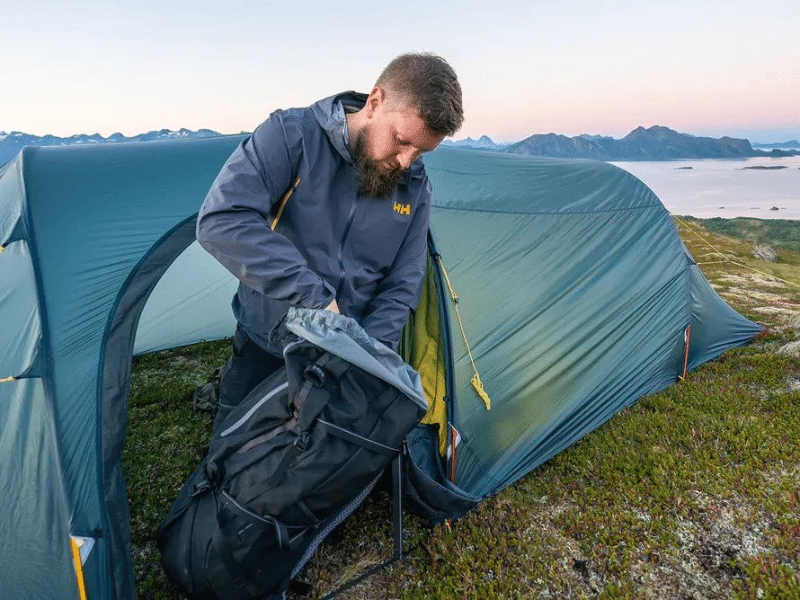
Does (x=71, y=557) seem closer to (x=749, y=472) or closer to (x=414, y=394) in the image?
(x=414, y=394)

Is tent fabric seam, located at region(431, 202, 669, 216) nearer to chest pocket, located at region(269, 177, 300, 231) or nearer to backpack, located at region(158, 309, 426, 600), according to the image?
chest pocket, located at region(269, 177, 300, 231)

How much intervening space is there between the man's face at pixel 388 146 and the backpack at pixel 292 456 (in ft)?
3.10

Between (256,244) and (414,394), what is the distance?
1254mm


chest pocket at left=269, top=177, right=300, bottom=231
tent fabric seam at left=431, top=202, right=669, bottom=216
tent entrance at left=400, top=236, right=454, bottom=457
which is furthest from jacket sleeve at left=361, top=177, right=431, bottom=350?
tent fabric seam at left=431, top=202, right=669, bottom=216

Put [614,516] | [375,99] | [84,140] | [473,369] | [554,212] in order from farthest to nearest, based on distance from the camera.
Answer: [84,140] < [554,212] < [473,369] < [614,516] < [375,99]

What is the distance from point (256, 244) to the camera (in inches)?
116

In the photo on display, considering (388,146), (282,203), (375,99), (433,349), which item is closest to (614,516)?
(433,349)

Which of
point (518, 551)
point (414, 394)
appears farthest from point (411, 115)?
point (518, 551)

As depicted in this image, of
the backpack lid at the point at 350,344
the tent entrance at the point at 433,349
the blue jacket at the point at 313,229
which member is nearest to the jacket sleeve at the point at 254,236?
the blue jacket at the point at 313,229

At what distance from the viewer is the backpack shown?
3.13m

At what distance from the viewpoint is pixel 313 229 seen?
11.2ft

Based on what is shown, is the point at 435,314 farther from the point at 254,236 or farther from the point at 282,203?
the point at 254,236

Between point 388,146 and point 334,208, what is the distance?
1.79 ft

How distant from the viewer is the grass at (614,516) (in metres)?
4.30
